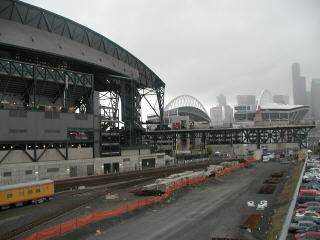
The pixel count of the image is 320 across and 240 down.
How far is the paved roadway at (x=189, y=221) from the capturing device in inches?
1049

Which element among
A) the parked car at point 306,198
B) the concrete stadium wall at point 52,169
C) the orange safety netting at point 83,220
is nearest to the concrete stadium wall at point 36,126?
the concrete stadium wall at point 52,169

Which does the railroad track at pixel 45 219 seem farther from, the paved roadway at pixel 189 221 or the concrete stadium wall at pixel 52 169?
the concrete stadium wall at pixel 52 169

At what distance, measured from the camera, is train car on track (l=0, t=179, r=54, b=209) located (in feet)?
119

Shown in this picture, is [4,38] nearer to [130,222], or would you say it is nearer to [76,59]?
[76,59]

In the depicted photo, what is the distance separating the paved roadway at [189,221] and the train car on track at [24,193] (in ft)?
45.0

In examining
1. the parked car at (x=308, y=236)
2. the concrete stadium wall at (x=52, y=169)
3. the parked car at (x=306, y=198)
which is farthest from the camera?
the concrete stadium wall at (x=52, y=169)

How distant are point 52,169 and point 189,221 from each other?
42.0 m

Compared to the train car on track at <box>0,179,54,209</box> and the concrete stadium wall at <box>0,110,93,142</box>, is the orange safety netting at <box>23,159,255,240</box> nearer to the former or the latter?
the train car on track at <box>0,179,54,209</box>

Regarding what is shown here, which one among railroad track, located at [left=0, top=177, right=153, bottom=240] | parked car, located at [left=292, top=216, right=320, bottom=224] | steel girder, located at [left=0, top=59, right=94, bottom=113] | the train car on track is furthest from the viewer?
steel girder, located at [left=0, top=59, right=94, bottom=113]

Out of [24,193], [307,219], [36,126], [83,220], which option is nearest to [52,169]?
[36,126]

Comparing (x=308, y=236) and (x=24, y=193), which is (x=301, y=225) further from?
(x=24, y=193)

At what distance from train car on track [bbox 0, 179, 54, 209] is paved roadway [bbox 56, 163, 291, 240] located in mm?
13711

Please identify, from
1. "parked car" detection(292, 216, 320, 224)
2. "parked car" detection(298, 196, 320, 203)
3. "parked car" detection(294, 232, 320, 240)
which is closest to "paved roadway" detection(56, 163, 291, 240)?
"parked car" detection(292, 216, 320, 224)

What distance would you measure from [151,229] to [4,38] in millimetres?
56415
